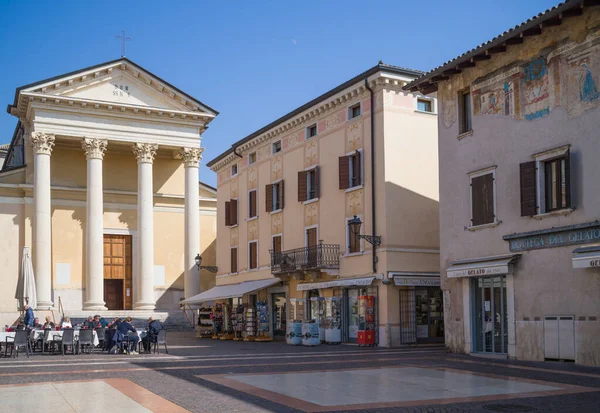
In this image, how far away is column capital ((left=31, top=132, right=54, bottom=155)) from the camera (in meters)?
42.6

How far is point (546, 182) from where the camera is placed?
2012 cm

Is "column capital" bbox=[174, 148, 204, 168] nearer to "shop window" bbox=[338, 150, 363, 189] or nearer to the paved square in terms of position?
"shop window" bbox=[338, 150, 363, 189]

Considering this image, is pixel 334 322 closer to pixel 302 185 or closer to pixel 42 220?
pixel 302 185

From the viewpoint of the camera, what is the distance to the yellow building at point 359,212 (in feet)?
93.6

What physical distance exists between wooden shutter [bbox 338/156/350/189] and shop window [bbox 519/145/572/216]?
10526mm

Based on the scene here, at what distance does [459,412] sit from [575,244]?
30.2 ft

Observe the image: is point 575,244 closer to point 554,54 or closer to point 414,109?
point 554,54

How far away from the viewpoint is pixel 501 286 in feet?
71.3

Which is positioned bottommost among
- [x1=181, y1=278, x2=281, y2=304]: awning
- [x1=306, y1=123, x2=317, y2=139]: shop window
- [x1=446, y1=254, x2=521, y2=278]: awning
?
[x1=181, y1=278, x2=281, y2=304]: awning

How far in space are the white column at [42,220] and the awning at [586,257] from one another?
31.2m

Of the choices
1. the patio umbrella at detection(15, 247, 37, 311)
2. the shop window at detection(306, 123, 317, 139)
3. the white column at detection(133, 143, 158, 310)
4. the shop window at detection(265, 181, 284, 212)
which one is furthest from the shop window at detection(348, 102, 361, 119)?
the white column at detection(133, 143, 158, 310)

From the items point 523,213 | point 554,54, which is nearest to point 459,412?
point 523,213

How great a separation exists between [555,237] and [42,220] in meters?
30.7

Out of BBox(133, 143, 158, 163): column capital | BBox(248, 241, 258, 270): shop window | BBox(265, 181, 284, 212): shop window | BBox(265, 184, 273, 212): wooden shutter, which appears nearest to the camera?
BBox(265, 181, 284, 212): shop window
